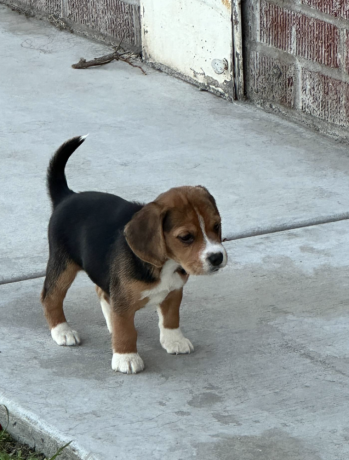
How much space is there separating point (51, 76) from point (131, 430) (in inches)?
186

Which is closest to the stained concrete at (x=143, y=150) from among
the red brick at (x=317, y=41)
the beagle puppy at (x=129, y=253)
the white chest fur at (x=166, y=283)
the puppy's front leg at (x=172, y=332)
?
the red brick at (x=317, y=41)

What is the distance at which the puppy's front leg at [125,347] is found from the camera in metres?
3.46

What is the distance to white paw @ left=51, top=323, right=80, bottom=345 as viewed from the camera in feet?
12.2

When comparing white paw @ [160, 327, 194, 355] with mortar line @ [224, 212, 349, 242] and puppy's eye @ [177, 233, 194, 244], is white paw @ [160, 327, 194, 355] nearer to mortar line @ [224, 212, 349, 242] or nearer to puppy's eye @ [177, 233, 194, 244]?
puppy's eye @ [177, 233, 194, 244]

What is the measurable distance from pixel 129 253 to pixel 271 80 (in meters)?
3.36

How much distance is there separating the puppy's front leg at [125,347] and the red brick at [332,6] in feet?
10.2

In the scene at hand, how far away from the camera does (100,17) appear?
7.96m

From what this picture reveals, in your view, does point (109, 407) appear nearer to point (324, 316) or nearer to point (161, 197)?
point (161, 197)

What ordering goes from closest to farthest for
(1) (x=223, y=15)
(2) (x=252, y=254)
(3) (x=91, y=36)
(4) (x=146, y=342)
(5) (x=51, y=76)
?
(4) (x=146, y=342) → (2) (x=252, y=254) → (1) (x=223, y=15) → (5) (x=51, y=76) → (3) (x=91, y=36)

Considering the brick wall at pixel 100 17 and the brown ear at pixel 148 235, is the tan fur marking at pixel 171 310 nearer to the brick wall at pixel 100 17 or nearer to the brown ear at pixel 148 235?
the brown ear at pixel 148 235

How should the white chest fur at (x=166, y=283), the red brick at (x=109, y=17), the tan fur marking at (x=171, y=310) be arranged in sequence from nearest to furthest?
the white chest fur at (x=166, y=283) < the tan fur marking at (x=171, y=310) < the red brick at (x=109, y=17)

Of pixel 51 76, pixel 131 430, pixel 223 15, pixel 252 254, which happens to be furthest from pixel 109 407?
pixel 51 76

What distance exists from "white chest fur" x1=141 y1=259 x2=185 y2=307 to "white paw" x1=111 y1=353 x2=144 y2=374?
0.23 m

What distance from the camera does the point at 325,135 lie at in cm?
613
